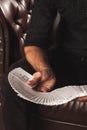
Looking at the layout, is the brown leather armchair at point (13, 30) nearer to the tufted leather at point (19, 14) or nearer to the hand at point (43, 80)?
the tufted leather at point (19, 14)

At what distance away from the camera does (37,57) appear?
1.43 m

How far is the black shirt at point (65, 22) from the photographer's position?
1.41m


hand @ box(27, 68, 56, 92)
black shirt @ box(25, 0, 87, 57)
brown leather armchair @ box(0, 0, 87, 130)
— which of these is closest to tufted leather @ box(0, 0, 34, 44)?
brown leather armchair @ box(0, 0, 87, 130)

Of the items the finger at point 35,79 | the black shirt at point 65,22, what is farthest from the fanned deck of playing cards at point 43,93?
the black shirt at point 65,22

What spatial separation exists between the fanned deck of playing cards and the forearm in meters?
0.10

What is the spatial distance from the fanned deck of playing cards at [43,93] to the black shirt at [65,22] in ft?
0.75

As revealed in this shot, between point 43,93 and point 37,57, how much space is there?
0.22 meters

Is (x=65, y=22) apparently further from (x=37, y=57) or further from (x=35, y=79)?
(x=35, y=79)

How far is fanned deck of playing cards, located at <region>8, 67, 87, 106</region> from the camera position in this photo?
1.23 metres

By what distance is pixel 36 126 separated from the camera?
4.41ft

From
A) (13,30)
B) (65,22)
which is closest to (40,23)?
(65,22)

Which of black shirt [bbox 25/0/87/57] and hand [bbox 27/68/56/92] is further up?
black shirt [bbox 25/0/87/57]

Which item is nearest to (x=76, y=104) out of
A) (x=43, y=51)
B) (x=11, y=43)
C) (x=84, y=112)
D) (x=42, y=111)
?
(x=84, y=112)

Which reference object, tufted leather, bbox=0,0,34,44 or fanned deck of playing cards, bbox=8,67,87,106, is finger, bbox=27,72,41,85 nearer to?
fanned deck of playing cards, bbox=8,67,87,106
